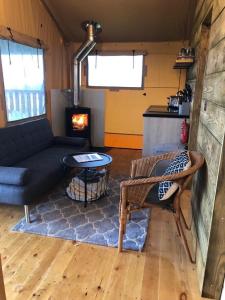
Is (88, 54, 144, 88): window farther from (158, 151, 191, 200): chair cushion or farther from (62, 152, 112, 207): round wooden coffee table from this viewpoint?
(158, 151, 191, 200): chair cushion

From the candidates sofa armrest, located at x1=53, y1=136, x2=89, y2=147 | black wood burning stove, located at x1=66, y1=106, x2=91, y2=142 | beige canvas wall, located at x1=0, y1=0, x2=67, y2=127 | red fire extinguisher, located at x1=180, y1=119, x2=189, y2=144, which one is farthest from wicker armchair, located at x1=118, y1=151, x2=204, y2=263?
black wood burning stove, located at x1=66, y1=106, x2=91, y2=142

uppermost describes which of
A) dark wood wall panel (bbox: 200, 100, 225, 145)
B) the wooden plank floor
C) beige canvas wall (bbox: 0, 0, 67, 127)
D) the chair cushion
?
beige canvas wall (bbox: 0, 0, 67, 127)

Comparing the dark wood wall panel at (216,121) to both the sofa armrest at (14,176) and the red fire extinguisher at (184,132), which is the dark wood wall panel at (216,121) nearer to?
the red fire extinguisher at (184,132)

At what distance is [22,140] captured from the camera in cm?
320

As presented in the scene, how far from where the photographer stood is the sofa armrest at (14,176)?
2.27m

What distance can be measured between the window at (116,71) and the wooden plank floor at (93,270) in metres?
3.68

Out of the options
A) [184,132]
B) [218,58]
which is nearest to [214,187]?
[218,58]

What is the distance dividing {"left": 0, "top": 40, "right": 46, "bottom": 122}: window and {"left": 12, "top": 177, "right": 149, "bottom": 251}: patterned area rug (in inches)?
59.1

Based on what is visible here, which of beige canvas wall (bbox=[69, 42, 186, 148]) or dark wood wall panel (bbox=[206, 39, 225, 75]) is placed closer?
dark wood wall panel (bbox=[206, 39, 225, 75])

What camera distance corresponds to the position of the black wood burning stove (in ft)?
15.7

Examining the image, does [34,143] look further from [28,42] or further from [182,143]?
[182,143]

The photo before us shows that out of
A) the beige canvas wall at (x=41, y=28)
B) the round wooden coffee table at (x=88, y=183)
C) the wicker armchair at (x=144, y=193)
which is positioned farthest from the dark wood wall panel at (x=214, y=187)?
the beige canvas wall at (x=41, y=28)

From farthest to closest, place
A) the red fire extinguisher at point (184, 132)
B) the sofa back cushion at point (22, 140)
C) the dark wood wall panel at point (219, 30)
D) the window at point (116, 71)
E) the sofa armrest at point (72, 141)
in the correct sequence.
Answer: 1. the window at point (116, 71)
2. the sofa armrest at point (72, 141)
3. the red fire extinguisher at point (184, 132)
4. the sofa back cushion at point (22, 140)
5. the dark wood wall panel at point (219, 30)

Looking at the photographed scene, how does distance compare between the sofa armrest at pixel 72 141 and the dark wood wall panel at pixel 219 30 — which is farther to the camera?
the sofa armrest at pixel 72 141
